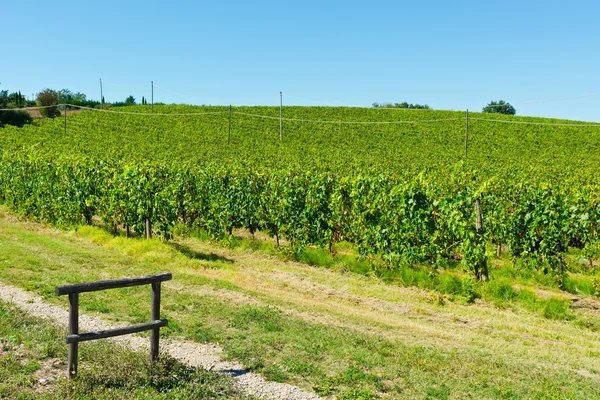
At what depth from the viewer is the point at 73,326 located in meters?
6.71

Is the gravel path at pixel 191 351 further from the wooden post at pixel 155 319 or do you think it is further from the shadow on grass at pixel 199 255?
the shadow on grass at pixel 199 255

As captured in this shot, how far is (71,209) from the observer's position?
63.4 feet

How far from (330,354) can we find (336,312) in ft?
9.41

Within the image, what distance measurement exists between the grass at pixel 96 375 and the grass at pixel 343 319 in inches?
34.6

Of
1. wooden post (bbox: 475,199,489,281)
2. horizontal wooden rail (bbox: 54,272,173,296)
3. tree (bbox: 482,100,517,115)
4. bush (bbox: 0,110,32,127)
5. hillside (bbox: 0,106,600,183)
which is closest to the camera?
horizontal wooden rail (bbox: 54,272,173,296)

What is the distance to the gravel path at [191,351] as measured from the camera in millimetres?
6734

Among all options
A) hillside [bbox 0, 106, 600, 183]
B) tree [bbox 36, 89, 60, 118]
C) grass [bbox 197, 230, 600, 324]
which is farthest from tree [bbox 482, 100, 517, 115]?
grass [bbox 197, 230, 600, 324]

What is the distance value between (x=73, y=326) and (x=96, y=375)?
26.1 inches

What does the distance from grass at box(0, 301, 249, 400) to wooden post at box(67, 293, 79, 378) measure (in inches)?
4.2

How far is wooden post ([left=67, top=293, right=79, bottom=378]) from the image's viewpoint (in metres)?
6.68

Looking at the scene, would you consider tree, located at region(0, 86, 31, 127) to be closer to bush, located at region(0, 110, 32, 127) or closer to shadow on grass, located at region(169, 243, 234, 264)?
bush, located at region(0, 110, 32, 127)

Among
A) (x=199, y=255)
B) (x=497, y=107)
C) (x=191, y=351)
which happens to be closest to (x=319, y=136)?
(x=199, y=255)

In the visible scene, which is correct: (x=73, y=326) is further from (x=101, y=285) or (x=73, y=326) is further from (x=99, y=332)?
(x=101, y=285)

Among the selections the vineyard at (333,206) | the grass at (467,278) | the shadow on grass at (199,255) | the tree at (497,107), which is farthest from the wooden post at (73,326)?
the tree at (497,107)
